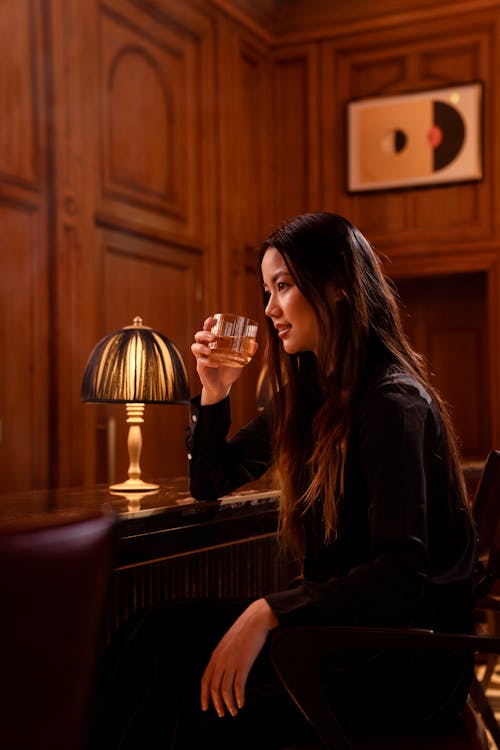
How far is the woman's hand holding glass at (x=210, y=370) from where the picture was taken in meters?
1.75

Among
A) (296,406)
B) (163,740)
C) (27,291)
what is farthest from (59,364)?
(163,740)

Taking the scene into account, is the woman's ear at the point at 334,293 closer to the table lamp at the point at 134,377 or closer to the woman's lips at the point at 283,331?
the woman's lips at the point at 283,331

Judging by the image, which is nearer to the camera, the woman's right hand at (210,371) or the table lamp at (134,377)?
the woman's right hand at (210,371)

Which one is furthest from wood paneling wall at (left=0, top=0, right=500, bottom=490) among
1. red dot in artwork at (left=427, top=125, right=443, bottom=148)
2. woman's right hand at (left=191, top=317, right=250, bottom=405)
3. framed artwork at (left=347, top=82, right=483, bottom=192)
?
woman's right hand at (left=191, top=317, right=250, bottom=405)

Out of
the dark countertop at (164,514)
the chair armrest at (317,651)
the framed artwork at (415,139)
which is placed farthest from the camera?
the framed artwork at (415,139)

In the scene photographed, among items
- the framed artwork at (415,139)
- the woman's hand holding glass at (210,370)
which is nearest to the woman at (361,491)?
the woman's hand holding glass at (210,370)

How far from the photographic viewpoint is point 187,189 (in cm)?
484

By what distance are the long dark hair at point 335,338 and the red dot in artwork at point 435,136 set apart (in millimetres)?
4053

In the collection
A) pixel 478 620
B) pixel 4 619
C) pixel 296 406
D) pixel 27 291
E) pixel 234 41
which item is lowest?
pixel 478 620

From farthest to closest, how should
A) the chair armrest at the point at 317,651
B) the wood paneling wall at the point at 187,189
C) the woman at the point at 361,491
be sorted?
the wood paneling wall at the point at 187,189 → the woman at the point at 361,491 → the chair armrest at the point at 317,651

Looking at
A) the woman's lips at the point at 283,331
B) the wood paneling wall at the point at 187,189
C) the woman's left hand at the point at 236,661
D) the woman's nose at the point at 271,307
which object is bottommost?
the woman's left hand at the point at 236,661

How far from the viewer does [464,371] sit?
222 inches

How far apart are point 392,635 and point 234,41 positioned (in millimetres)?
4645

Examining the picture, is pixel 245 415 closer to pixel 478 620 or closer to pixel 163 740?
pixel 478 620
